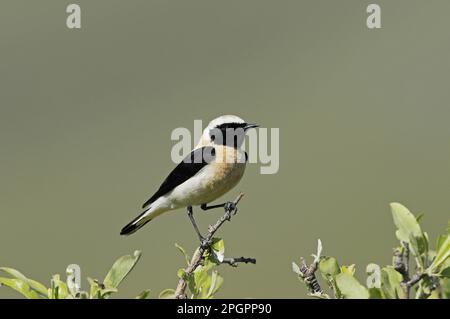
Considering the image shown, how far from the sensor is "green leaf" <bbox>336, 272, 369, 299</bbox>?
2.27 m

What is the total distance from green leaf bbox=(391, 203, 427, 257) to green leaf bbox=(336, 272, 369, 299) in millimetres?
225

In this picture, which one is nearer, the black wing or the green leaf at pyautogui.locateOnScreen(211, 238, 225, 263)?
the green leaf at pyautogui.locateOnScreen(211, 238, 225, 263)

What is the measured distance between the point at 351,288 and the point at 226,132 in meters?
4.21

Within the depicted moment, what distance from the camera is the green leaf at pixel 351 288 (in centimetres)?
227

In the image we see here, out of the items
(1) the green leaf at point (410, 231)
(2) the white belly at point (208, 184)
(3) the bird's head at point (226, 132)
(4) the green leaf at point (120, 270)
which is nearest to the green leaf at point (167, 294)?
(4) the green leaf at point (120, 270)

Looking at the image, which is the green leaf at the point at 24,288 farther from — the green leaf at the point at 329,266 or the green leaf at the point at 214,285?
the green leaf at the point at 329,266

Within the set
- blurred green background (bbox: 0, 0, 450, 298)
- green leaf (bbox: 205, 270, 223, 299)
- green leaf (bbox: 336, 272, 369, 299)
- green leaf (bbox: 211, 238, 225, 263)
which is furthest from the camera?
blurred green background (bbox: 0, 0, 450, 298)

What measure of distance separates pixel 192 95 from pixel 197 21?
15820 mm

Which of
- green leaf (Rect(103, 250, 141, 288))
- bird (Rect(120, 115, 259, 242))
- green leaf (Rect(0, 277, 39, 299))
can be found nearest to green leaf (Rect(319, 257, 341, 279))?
green leaf (Rect(103, 250, 141, 288))

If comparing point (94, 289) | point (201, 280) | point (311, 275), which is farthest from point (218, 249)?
point (94, 289)

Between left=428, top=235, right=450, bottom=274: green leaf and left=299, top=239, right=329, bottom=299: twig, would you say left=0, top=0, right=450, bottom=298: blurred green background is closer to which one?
left=299, top=239, right=329, bottom=299: twig

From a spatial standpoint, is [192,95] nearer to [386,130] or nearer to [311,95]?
[311,95]

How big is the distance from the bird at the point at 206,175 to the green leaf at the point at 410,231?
341cm

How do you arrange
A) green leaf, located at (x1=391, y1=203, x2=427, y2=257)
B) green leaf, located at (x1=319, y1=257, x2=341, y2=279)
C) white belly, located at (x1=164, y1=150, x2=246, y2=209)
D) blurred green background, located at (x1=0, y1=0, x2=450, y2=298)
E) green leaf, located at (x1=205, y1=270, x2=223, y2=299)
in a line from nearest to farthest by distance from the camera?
green leaf, located at (x1=391, y1=203, x2=427, y2=257) < green leaf, located at (x1=319, y1=257, x2=341, y2=279) < green leaf, located at (x1=205, y1=270, x2=223, y2=299) < white belly, located at (x1=164, y1=150, x2=246, y2=209) < blurred green background, located at (x1=0, y1=0, x2=450, y2=298)
